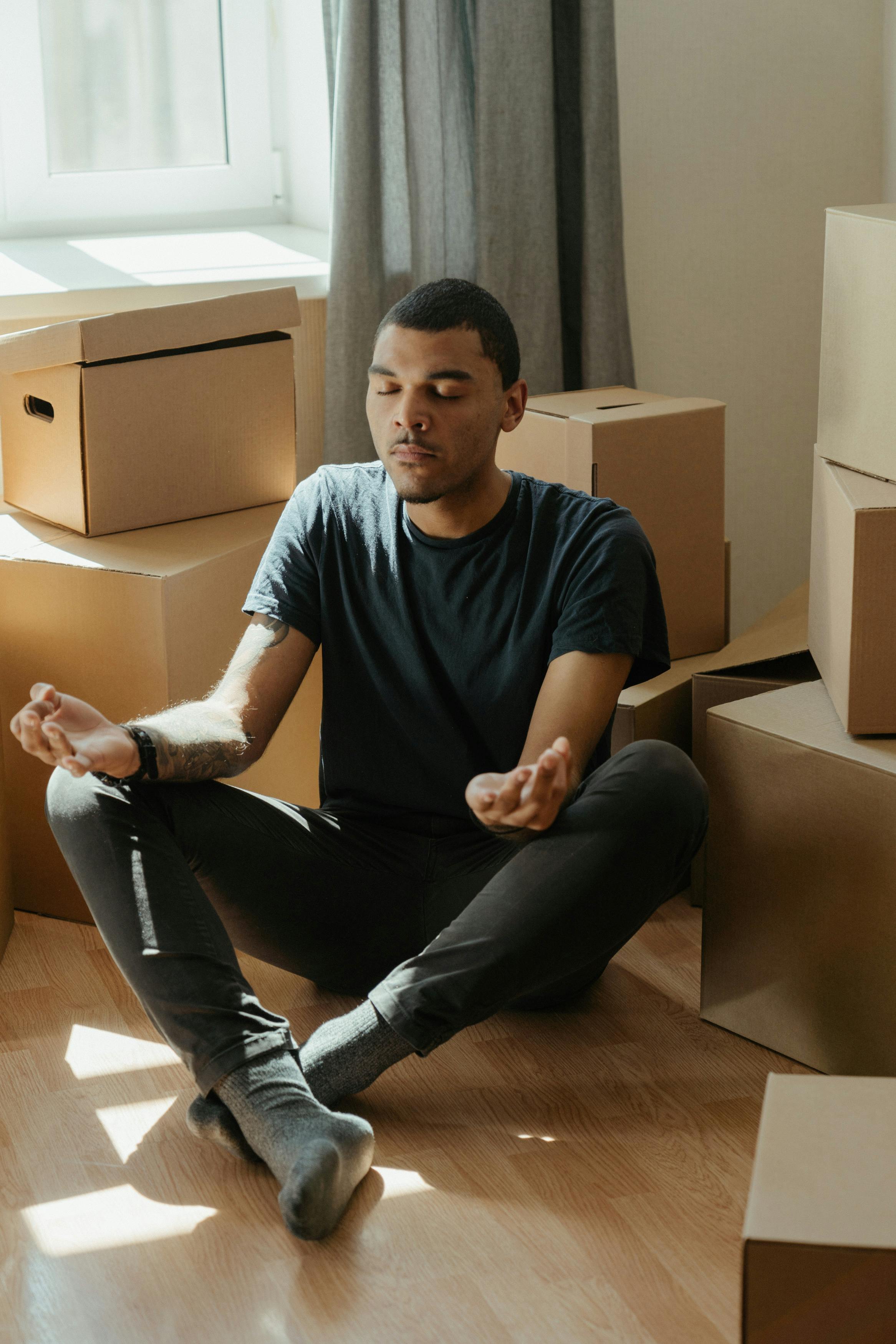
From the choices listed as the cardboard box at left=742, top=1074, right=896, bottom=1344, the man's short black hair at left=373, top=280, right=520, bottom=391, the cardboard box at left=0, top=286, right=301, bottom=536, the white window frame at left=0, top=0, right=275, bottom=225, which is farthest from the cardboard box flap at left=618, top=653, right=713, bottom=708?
the white window frame at left=0, top=0, right=275, bottom=225

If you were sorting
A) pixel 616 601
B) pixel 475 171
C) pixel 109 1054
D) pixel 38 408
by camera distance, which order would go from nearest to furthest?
1. pixel 616 601
2. pixel 109 1054
3. pixel 38 408
4. pixel 475 171

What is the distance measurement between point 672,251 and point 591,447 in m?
0.94

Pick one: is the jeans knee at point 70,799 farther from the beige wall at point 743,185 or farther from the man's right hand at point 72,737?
the beige wall at point 743,185

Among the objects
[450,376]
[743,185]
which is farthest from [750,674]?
[743,185]

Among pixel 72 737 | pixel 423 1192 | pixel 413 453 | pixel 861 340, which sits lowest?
pixel 423 1192

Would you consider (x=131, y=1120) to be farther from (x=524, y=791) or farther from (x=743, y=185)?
(x=743, y=185)

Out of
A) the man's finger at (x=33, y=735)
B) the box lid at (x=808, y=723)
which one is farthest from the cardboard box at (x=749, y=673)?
the man's finger at (x=33, y=735)

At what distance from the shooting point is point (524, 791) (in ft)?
4.32

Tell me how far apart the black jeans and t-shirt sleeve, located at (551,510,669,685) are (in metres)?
0.12

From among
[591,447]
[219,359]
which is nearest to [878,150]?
[591,447]

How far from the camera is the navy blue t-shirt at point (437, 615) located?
155 centimetres

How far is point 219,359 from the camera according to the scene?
193 centimetres

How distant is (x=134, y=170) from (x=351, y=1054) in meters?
1.88

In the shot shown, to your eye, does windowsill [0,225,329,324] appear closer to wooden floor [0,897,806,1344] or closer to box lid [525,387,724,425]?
box lid [525,387,724,425]
